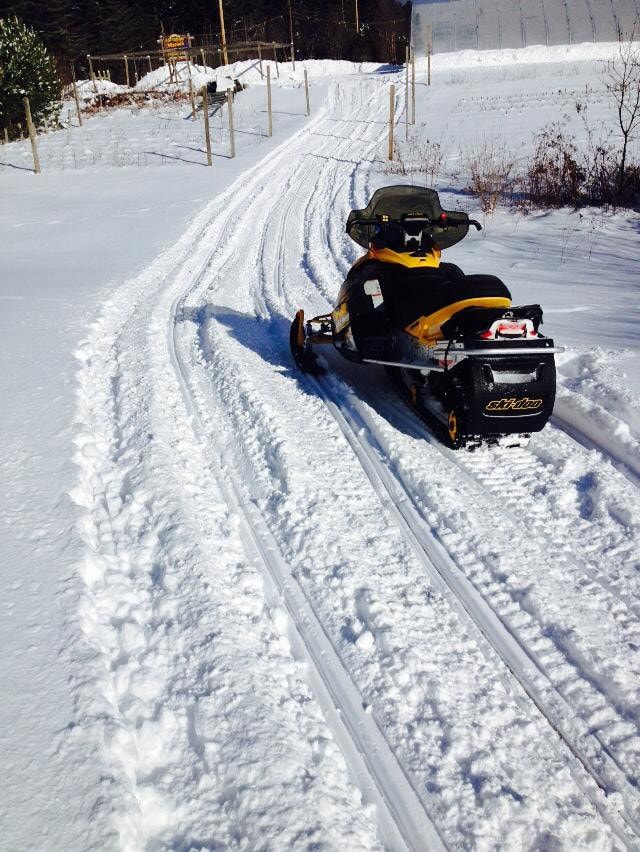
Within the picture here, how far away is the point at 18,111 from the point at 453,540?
25.1 meters

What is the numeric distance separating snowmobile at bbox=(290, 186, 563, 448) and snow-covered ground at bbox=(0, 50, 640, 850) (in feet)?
0.96

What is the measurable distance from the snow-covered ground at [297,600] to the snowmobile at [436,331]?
29 centimetres

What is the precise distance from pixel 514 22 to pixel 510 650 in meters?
36.1

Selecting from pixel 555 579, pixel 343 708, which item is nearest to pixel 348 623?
pixel 343 708

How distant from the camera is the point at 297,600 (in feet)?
9.00

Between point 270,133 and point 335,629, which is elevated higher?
point 270,133

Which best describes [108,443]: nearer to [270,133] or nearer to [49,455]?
[49,455]

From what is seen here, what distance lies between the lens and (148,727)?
6.89ft

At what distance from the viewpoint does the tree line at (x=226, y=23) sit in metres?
39.5

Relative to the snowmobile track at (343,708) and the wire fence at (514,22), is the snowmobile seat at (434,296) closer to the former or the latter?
the snowmobile track at (343,708)

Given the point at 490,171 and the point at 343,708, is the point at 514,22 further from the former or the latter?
the point at 343,708

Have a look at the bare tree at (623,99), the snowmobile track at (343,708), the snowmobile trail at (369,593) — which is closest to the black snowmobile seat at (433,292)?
the snowmobile trail at (369,593)

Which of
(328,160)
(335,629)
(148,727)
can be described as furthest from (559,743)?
(328,160)

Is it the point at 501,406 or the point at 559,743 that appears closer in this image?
the point at 559,743
